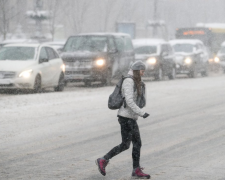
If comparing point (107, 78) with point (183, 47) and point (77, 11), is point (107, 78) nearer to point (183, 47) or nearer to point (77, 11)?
point (183, 47)

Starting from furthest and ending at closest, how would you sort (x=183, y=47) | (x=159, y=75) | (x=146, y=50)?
(x=183, y=47) → (x=146, y=50) → (x=159, y=75)

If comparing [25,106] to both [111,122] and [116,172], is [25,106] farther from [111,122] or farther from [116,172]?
[116,172]

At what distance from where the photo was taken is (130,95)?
7.37 metres

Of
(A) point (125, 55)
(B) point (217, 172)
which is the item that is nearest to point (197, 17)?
(A) point (125, 55)

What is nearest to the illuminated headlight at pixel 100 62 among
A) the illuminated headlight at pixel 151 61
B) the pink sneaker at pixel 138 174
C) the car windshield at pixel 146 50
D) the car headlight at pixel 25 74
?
the car headlight at pixel 25 74

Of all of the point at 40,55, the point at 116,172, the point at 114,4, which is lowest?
the point at 116,172

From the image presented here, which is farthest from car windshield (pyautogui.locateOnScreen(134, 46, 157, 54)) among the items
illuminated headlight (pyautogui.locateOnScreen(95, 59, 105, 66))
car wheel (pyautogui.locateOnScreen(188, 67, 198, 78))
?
illuminated headlight (pyautogui.locateOnScreen(95, 59, 105, 66))

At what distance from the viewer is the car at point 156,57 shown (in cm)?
2831

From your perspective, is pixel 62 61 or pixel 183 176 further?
pixel 62 61

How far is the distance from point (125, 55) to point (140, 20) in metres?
47.7

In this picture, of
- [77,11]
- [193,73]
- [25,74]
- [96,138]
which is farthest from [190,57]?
[77,11]

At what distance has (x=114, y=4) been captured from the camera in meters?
65.9

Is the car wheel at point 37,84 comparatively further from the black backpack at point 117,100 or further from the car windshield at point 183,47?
the car windshield at point 183,47

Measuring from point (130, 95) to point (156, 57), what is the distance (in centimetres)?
2133
